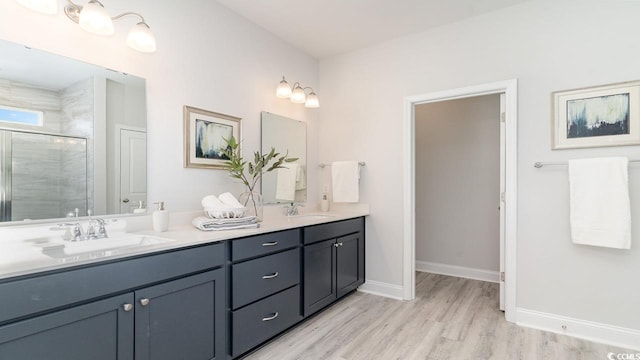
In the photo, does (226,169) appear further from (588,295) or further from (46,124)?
(588,295)

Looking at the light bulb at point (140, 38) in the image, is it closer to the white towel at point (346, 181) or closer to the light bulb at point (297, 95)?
the light bulb at point (297, 95)

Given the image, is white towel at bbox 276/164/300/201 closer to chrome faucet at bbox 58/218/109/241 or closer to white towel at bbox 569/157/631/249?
chrome faucet at bbox 58/218/109/241

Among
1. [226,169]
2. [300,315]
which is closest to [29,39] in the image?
[226,169]

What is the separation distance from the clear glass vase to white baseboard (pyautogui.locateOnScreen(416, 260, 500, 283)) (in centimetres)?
253

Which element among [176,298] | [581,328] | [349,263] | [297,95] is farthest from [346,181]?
[581,328]

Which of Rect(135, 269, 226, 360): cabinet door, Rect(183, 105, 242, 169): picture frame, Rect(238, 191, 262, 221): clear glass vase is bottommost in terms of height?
Rect(135, 269, 226, 360): cabinet door

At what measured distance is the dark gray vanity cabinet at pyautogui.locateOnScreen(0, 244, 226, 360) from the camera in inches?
42.8

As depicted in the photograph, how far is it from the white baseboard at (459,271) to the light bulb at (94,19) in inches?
156

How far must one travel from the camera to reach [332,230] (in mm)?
2729

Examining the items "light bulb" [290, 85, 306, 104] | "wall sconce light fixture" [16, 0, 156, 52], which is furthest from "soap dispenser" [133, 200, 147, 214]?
"light bulb" [290, 85, 306, 104]

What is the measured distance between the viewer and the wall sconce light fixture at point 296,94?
2.93m

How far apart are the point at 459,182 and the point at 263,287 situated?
2868 mm

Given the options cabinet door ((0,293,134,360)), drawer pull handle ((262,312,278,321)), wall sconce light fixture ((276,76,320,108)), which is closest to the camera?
cabinet door ((0,293,134,360))

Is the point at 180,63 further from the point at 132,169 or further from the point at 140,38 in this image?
the point at 132,169
